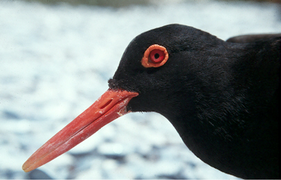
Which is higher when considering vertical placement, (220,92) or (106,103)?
(106,103)

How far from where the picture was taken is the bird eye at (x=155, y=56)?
46.7 inches

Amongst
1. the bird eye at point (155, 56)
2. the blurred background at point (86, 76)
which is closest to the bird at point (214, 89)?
the bird eye at point (155, 56)

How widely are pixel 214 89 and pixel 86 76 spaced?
248 centimetres

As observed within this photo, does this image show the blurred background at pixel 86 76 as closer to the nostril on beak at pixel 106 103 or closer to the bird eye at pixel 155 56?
the nostril on beak at pixel 106 103

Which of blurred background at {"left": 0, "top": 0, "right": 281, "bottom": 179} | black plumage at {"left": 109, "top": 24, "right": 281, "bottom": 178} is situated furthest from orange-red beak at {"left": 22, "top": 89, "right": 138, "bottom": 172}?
blurred background at {"left": 0, "top": 0, "right": 281, "bottom": 179}

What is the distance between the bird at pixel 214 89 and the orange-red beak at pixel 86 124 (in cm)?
6

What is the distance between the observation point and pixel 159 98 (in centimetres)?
129

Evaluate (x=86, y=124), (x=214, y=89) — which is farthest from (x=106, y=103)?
(x=214, y=89)

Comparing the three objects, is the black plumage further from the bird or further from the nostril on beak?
the nostril on beak

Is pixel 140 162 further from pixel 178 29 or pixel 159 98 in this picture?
pixel 178 29

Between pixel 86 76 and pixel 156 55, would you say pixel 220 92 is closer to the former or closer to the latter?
pixel 156 55

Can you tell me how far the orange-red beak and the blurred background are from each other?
0.74 metres

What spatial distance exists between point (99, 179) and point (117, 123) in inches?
31.1

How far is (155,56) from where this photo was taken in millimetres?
1214
